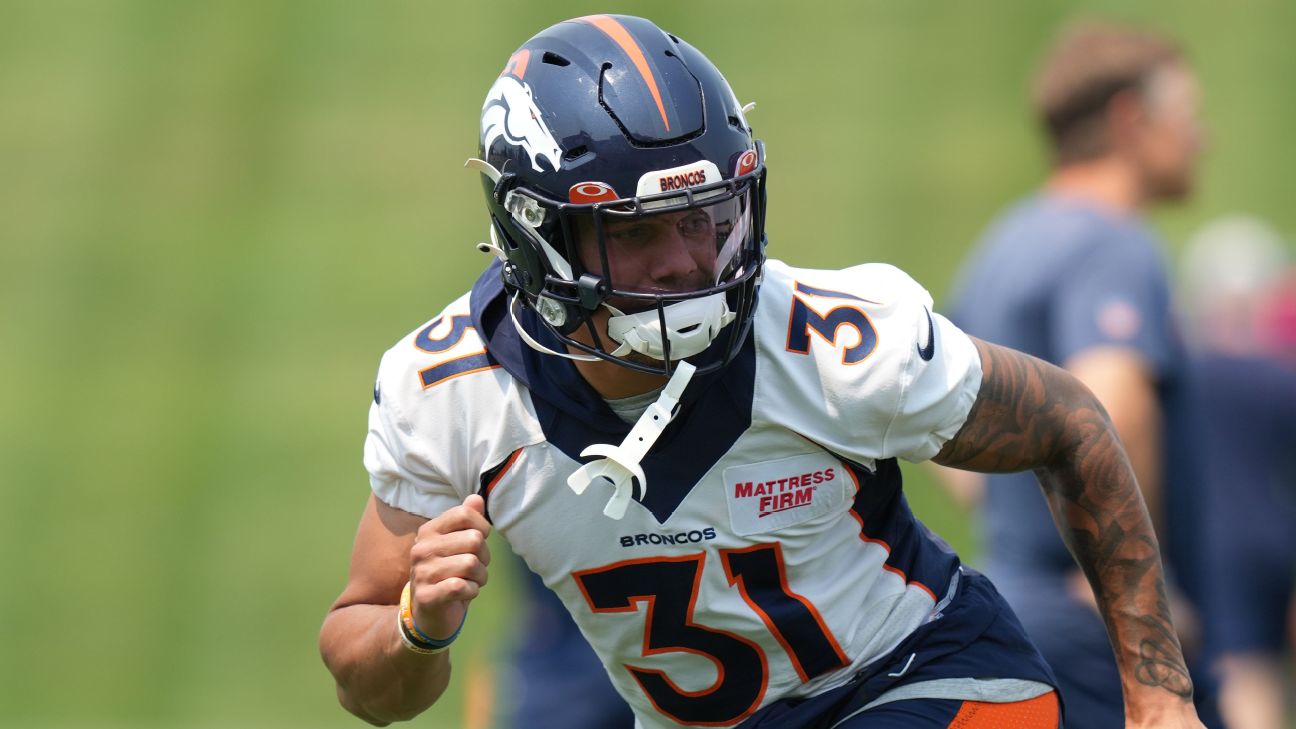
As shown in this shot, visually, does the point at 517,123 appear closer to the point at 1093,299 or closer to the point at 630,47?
the point at 630,47

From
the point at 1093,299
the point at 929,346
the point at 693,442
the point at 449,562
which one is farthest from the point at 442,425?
the point at 1093,299

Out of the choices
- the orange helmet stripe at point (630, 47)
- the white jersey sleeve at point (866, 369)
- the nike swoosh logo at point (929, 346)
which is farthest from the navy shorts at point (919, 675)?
the orange helmet stripe at point (630, 47)

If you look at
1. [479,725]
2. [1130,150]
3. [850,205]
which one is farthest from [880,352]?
[850,205]

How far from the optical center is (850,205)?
1053cm

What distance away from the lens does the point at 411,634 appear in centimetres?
283

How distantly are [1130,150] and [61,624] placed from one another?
5965 millimetres

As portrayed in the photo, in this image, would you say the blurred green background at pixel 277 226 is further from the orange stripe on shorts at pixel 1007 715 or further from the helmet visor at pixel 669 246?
the helmet visor at pixel 669 246

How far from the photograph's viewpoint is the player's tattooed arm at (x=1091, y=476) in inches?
119

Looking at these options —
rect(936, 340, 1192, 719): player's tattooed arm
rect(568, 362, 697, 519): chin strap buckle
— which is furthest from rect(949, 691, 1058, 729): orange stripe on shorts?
rect(568, 362, 697, 519): chin strap buckle

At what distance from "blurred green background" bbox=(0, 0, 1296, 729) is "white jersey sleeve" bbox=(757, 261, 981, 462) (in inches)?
196

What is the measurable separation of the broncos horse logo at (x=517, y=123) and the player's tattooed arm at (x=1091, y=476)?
843mm

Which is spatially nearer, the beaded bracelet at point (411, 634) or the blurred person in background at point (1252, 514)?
the beaded bracelet at point (411, 634)

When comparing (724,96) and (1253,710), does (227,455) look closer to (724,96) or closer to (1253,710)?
(1253,710)

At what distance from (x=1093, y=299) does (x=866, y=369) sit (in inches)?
72.5
